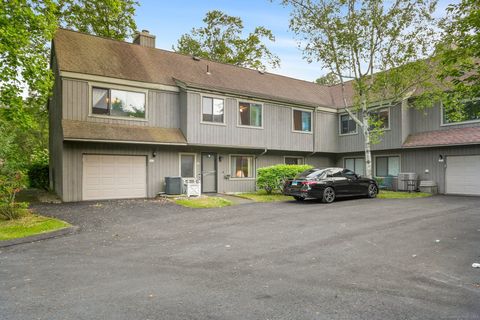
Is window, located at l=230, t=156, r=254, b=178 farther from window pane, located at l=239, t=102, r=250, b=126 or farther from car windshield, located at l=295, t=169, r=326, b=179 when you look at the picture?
car windshield, located at l=295, t=169, r=326, b=179

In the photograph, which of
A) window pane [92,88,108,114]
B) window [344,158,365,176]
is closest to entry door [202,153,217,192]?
window pane [92,88,108,114]

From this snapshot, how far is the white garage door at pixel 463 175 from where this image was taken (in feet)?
54.8

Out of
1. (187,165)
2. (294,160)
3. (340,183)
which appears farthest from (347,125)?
(187,165)

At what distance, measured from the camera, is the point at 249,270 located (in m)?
5.28

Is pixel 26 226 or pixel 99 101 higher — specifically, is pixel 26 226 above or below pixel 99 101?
below

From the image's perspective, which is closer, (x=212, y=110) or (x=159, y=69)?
(x=212, y=110)

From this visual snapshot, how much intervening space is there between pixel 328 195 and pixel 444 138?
8.38 m

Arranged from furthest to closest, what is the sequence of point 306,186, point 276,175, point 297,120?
point 297,120, point 276,175, point 306,186

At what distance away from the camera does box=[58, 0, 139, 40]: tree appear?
24078 millimetres

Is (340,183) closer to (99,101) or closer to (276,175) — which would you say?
(276,175)

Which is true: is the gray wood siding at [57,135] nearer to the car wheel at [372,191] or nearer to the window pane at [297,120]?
the window pane at [297,120]

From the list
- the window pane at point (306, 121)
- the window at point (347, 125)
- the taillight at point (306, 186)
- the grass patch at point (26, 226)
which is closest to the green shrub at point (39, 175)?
the grass patch at point (26, 226)

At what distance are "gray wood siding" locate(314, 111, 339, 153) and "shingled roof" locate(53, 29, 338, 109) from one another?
82 centimetres

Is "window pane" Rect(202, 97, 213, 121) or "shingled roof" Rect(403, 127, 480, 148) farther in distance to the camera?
"window pane" Rect(202, 97, 213, 121)
